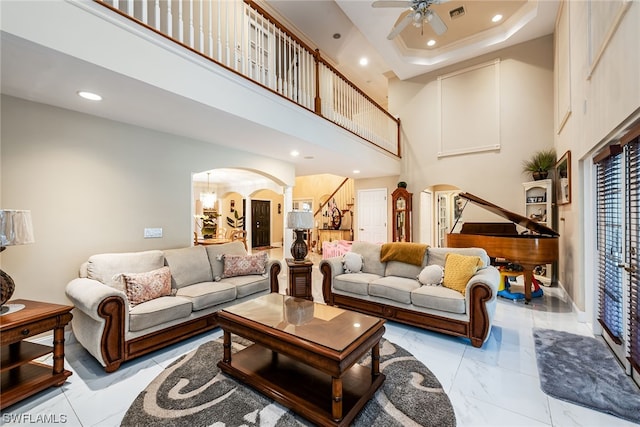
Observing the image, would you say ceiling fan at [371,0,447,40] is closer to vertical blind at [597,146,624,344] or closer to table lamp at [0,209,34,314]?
vertical blind at [597,146,624,344]

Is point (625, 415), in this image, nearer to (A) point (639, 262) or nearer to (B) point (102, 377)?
(A) point (639, 262)

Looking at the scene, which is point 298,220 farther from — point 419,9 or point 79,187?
point 419,9

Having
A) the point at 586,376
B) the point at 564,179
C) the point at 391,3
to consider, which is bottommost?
the point at 586,376

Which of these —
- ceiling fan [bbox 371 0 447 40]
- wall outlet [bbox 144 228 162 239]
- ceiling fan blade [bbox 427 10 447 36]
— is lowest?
wall outlet [bbox 144 228 162 239]

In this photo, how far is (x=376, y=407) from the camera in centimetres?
192

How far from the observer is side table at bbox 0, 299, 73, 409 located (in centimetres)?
192

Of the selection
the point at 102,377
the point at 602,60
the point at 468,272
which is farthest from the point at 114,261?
the point at 602,60

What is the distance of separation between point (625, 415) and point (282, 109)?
416cm

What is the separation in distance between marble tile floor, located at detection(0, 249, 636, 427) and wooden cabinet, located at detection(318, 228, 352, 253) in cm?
623

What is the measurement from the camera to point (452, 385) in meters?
2.19

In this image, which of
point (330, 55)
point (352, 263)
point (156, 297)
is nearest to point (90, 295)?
point (156, 297)

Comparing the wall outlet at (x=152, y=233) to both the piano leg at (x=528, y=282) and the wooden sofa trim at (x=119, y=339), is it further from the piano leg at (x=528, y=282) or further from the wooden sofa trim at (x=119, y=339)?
the piano leg at (x=528, y=282)

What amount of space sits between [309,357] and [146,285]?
204 centimetres

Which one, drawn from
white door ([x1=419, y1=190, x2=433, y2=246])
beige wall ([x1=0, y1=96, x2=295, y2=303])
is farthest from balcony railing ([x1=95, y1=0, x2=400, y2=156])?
white door ([x1=419, y1=190, x2=433, y2=246])
